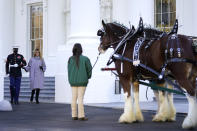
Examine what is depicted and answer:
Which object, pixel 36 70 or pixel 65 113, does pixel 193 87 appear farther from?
pixel 36 70

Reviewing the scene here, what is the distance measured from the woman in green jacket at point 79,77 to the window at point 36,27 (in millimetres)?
12340

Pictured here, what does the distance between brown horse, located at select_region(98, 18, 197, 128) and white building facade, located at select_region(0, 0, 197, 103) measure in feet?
16.4

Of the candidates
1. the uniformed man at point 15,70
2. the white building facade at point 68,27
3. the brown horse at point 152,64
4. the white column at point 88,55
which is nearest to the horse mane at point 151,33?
the brown horse at point 152,64

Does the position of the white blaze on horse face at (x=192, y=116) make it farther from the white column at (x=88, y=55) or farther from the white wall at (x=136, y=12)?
the white column at (x=88, y=55)

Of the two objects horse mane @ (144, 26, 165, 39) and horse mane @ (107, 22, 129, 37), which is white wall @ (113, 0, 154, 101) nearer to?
horse mane @ (107, 22, 129, 37)

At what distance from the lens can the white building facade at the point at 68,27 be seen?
14.9 m

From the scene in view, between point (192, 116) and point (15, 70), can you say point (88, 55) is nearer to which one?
point (15, 70)

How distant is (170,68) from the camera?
311 inches

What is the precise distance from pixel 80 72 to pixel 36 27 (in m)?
Result: 13.0

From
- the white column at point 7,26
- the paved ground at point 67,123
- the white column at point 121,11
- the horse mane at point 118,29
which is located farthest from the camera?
the white column at point 7,26

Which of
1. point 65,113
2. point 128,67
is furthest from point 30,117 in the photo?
point 128,67

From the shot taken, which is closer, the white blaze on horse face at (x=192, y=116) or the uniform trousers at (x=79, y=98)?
the white blaze on horse face at (x=192, y=116)

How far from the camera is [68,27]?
68.3ft

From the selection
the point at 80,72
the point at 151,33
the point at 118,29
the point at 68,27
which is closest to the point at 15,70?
the point at 80,72
